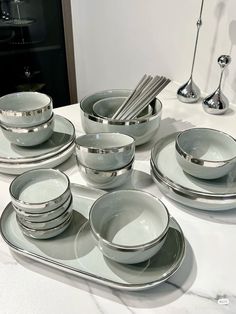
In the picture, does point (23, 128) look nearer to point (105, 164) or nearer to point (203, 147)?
point (105, 164)

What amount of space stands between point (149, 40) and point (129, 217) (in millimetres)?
864

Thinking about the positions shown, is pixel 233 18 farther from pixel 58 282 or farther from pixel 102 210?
pixel 58 282

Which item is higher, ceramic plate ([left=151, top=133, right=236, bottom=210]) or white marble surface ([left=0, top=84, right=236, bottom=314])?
ceramic plate ([left=151, top=133, right=236, bottom=210])

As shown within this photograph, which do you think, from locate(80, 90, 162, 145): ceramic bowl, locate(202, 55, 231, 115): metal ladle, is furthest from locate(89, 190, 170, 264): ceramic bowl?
locate(202, 55, 231, 115): metal ladle

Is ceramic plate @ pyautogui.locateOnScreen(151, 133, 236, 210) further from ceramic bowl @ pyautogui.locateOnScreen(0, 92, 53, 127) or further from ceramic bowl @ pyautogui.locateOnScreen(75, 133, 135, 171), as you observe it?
ceramic bowl @ pyautogui.locateOnScreen(0, 92, 53, 127)

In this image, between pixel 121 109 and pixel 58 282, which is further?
pixel 121 109

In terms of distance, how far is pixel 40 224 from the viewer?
461 millimetres

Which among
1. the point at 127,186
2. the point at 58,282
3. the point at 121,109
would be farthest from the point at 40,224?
the point at 121,109

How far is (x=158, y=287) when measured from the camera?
1.40 ft

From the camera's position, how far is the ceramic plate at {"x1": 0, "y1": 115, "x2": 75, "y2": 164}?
62 cm

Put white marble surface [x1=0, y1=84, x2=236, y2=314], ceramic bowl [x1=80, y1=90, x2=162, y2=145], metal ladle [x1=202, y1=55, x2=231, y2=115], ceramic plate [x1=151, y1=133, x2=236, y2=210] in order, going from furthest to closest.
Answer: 1. metal ladle [x1=202, y1=55, x2=231, y2=115]
2. ceramic bowl [x1=80, y1=90, x2=162, y2=145]
3. ceramic plate [x1=151, y1=133, x2=236, y2=210]
4. white marble surface [x1=0, y1=84, x2=236, y2=314]

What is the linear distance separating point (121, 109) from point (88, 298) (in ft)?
1.31

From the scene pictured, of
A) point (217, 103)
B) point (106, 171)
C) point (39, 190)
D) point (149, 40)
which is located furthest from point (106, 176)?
point (149, 40)

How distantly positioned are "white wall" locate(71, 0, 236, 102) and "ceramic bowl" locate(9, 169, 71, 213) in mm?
623
